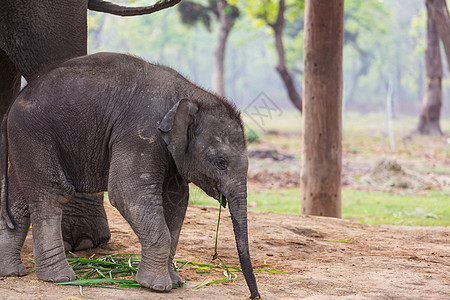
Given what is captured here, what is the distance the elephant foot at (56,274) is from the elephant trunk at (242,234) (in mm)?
1207

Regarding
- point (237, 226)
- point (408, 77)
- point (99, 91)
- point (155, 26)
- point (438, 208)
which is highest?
point (155, 26)

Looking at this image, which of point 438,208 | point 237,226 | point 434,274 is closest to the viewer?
point 237,226

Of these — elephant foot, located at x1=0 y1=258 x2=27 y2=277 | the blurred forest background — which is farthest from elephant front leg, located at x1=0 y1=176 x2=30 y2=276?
the blurred forest background

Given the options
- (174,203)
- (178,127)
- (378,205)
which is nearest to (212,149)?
(178,127)

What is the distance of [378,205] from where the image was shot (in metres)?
10.6

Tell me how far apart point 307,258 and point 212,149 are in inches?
76.5

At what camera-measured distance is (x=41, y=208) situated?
4.41m

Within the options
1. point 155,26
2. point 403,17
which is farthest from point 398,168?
point 403,17

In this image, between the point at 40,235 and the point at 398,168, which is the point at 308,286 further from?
the point at 398,168

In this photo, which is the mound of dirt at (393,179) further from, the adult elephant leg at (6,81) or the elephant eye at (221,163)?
the elephant eye at (221,163)

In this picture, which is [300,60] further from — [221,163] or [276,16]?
[221,163]

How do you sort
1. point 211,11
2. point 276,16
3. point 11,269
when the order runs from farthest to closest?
point 211,11
point 276,16
point 11,269

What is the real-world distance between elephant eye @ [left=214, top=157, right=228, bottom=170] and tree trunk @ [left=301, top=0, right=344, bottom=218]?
379 centimetres

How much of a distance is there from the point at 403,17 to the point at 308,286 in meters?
75.7
